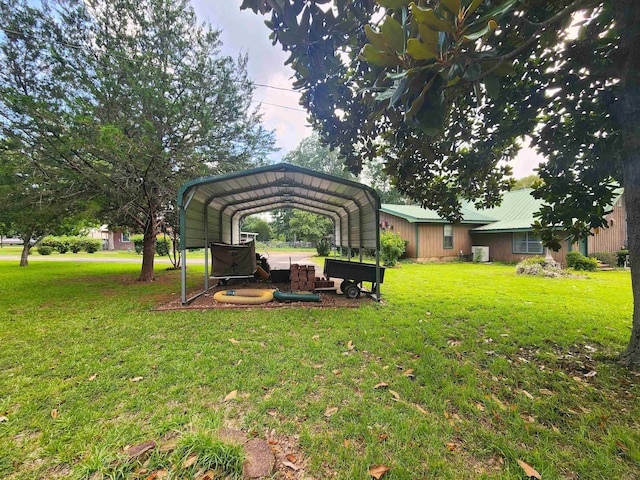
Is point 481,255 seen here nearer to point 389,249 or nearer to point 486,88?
point 389,249

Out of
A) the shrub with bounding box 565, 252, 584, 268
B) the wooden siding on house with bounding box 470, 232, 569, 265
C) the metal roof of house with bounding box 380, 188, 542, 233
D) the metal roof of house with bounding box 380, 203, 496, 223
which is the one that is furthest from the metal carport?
the wooden siding on house with bounding box 470, 232, 569, 265

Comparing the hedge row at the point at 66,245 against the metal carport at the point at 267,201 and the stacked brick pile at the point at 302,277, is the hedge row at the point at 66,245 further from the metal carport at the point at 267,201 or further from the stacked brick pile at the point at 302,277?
the stacked brick pile at the point at 302,277

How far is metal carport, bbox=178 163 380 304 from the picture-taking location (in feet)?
19.3

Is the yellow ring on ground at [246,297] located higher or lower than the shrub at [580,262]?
lower

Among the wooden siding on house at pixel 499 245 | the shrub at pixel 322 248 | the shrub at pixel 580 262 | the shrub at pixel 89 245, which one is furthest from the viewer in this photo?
the shrub at pixel 89 245

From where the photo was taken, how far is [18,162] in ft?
19.1

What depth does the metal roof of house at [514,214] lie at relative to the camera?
1480 centimetres

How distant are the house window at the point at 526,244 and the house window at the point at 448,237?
3221mm

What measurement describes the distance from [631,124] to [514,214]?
1614cm

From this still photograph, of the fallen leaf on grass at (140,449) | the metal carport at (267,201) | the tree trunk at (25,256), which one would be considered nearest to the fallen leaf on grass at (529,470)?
the fallen leaf on grass at (140,449)

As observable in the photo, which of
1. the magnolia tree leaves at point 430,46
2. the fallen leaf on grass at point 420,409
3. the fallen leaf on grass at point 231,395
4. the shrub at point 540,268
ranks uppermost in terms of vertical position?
the magnolia tree leaves at point 430,46

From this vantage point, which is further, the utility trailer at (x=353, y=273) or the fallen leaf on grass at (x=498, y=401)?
the utility trailer at (x=353, y=273)

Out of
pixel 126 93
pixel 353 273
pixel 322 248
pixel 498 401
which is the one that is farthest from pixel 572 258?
pixel 126 93

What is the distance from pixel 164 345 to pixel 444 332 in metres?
4.18
